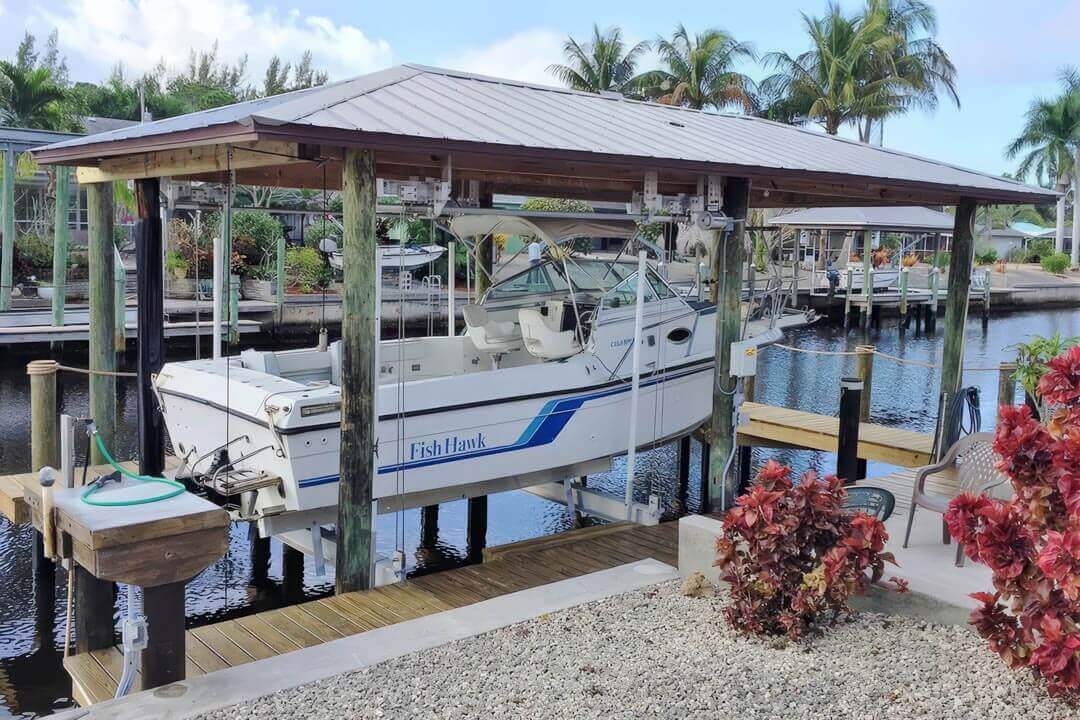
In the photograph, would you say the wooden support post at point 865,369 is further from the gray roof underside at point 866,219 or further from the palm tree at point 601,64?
the palm tree at point 601,64

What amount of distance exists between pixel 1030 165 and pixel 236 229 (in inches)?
2205

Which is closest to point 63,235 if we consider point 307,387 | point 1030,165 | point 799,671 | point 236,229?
point 236,229

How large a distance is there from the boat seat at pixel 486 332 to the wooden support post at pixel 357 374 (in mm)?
4026

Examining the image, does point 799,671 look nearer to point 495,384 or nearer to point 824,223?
point 495,384

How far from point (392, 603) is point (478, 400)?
8.24 ft

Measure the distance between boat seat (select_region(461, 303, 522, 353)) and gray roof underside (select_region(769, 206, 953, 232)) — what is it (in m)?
10.8

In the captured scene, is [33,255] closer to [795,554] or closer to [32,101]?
[32,101]

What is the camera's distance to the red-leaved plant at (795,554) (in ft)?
18.2

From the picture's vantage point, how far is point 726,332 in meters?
9.63

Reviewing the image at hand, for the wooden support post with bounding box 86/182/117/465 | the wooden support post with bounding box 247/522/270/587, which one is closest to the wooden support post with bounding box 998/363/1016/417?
the wooden support post with bounding box 247/522/270/587

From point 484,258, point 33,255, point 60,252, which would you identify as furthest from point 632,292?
point 33,255

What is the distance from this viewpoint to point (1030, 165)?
67812 mm

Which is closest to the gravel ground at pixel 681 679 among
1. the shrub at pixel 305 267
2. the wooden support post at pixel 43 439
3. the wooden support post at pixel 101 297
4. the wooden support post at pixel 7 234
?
the wooden support post at pixel 43 439

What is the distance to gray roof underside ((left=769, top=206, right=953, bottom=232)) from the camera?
78.0 feet
